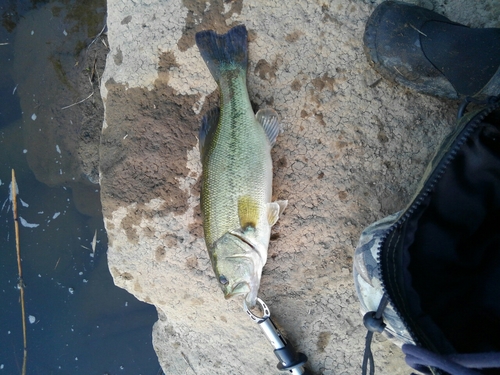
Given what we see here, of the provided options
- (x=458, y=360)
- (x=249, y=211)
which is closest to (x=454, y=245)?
→ (x=458, y=360)

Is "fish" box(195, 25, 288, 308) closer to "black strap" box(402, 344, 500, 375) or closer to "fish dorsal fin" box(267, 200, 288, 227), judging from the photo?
"fish dorsal fin" box(267, 200, 288, 227)

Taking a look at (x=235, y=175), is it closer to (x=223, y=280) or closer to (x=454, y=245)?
(x=223, y=280)

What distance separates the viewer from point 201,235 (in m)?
2.83

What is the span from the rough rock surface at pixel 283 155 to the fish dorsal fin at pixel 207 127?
16cm

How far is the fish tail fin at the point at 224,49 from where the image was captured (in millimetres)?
2650

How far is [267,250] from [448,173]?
1260mm

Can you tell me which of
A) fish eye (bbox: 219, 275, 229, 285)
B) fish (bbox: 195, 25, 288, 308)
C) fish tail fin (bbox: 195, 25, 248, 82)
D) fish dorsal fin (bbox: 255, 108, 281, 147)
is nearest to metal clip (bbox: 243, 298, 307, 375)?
fish (bbox: 195, 25, 288, 308)

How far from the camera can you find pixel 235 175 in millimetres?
2549

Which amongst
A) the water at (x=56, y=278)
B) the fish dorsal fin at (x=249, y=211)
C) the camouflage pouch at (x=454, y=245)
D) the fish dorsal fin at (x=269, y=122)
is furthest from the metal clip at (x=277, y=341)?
the water at (x=56, y=278)

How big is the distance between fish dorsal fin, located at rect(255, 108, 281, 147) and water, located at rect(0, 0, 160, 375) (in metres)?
2.10

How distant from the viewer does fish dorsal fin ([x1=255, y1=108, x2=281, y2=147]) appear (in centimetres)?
265

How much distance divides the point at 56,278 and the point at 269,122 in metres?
2.89

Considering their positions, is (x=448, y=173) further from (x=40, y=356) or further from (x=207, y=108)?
(x=40, y=356)

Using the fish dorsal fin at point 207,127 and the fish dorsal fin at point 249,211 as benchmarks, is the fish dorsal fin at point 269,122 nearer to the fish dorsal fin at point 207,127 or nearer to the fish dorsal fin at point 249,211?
the fish dorsal fin at point 207,127
